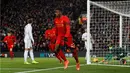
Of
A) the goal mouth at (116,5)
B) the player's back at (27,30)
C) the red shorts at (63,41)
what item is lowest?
the red shorts at (63,41)

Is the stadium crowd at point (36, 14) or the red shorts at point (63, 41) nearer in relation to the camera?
the red shorts at point (63, 41)

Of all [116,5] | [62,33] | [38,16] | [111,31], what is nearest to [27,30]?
[116,5]

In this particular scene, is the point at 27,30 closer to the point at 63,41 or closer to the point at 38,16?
the point at 63,41

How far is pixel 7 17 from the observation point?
42.8 m

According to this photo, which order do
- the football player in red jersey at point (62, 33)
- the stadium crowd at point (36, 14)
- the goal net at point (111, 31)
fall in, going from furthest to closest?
the stadium crowd at point (36, 14)
the goal net at point (111, 31)
the football player in red jersey at point (62, 33)

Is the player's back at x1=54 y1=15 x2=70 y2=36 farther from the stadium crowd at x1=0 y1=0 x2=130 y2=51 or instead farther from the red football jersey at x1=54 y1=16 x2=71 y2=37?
the stadium crowd at x1=0 y1=0 x2=130 y2=51

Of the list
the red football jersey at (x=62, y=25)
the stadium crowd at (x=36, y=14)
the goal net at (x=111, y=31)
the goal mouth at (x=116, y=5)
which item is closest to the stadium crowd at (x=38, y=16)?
the stadium crowd at (x=36, y=14)

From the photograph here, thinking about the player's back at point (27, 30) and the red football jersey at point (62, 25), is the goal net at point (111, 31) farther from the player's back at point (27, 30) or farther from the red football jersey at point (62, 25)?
the red football jersey at point (62, 25)

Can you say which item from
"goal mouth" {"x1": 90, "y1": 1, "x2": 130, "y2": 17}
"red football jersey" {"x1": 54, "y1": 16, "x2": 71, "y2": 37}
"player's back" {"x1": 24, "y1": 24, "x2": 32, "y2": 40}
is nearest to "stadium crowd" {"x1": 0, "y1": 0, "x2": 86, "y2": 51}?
"goal mouth" {"x1": 90, "y1": 1, "x2": 130, "y2": 17}

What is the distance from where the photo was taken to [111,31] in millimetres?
25688

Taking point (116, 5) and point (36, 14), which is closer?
point (116, 5)

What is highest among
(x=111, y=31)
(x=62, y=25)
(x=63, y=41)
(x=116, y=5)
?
(x=116, y=5)

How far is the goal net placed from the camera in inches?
800

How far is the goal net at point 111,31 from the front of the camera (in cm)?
2031
